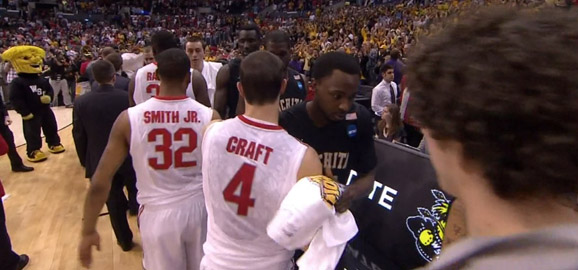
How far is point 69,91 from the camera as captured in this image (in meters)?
11.7

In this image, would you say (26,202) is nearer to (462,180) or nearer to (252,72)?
(252,72)

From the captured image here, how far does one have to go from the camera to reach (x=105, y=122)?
3.94 meters

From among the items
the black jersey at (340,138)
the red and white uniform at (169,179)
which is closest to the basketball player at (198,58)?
the red and white uniform at (169,179)

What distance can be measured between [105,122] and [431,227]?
278 cm

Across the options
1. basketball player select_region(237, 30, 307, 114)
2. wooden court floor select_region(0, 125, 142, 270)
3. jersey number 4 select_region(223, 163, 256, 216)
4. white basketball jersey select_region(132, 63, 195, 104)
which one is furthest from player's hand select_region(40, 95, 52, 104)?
jersey number 4 select_region(223, 163, 256, 216)

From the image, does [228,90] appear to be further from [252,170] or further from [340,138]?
[252,170]

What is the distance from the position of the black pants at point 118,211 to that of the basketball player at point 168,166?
1.57m

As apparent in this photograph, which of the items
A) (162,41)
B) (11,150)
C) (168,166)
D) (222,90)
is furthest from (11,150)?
(168,166)

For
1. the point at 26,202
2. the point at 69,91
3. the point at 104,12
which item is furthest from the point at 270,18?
the point at 26,202

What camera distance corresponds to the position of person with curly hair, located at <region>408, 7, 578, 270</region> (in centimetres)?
66

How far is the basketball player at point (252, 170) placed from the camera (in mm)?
1902

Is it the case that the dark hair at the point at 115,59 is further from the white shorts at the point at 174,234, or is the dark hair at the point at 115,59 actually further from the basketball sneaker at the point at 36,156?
the white shorts at the point at 174,234

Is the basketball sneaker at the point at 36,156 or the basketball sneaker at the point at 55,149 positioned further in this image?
the basketball sneaker at the point at 55,149

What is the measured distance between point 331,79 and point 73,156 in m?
6.24
